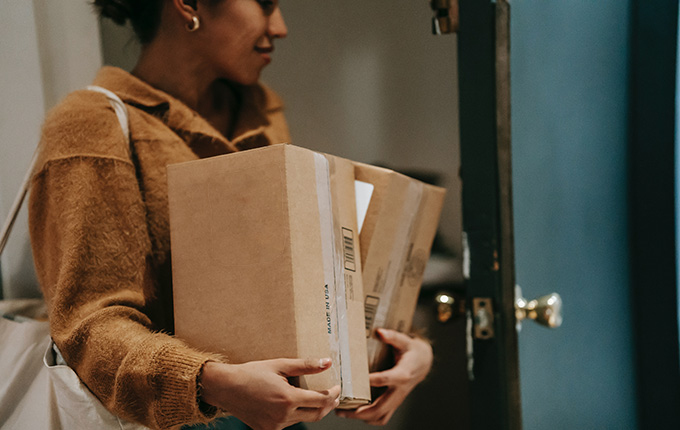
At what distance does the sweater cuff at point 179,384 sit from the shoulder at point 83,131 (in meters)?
0.30

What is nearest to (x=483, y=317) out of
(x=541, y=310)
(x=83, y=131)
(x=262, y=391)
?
(x=541, y=310)

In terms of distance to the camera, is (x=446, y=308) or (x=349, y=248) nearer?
(x=349, y=248)

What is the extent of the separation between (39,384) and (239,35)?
2.04ft

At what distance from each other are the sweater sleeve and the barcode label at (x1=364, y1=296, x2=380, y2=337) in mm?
301

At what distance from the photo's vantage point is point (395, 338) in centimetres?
101

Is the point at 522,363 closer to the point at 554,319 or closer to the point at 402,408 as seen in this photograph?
the point at 554,319

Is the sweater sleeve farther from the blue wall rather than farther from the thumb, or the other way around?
the blue wall

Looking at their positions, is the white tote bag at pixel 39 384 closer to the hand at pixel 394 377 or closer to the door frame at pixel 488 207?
the hand at pixel 394 377

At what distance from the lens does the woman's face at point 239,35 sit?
1.00 metres

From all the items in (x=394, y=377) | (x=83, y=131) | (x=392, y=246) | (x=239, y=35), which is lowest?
(x=394, y=377)

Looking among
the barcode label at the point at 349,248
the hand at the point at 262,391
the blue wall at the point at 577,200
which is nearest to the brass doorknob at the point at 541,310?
the blue wall at the point at 577,200

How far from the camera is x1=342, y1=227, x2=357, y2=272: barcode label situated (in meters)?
0.85

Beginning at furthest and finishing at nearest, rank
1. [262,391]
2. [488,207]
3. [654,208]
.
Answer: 1. [654,208]
2. [488,207]
3. [262,391]

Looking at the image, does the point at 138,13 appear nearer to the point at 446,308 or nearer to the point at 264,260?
the point at 264,260
